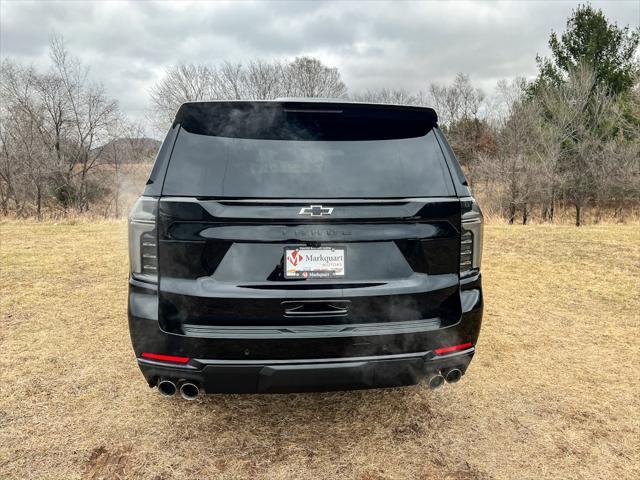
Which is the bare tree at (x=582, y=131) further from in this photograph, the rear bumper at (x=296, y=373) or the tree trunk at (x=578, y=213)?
the rear bumper at (x=296, y=373)

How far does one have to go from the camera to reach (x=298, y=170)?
7.22 ft

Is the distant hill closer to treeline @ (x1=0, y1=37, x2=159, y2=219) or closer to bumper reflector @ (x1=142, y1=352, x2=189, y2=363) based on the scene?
treeline @ (x1=0, y1=37, x2=159, y2=219)

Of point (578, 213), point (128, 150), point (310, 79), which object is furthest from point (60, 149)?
point (578, 213)

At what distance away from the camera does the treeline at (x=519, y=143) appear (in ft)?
72.1

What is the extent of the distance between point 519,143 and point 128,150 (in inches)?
986

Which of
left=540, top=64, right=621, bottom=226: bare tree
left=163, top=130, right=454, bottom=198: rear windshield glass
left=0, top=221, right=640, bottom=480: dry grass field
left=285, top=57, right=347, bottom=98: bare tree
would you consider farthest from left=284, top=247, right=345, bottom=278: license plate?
left=285, top=57, right=347, bottom=98: bare tree

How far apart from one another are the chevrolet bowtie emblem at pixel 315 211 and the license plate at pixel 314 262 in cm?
17

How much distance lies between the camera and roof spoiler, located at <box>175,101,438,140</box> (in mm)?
2252

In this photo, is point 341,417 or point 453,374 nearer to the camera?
point 453,374

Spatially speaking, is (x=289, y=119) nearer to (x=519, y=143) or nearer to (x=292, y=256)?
(x=292, y=256)

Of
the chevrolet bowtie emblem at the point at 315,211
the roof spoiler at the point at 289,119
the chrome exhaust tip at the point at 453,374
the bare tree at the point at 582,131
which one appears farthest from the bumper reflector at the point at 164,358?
the bare tree at the point at 582,131

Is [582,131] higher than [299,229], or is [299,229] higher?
[582,131]

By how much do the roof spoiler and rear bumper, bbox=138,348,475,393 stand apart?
1.16 metres

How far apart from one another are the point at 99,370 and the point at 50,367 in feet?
1.43
